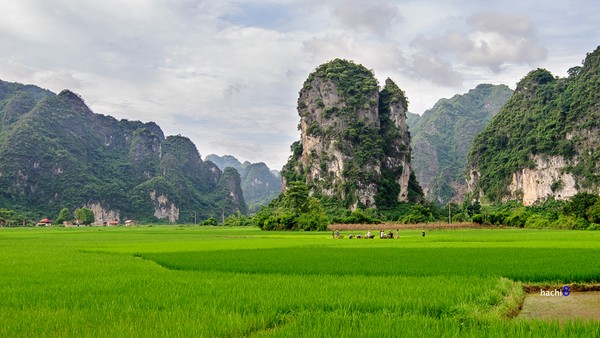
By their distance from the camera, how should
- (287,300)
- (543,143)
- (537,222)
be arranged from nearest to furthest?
(287,300) → (537,222) → (543,143)

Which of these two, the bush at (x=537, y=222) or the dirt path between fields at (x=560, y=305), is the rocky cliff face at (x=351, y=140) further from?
the dirt path between fields at (x=560, y=305)

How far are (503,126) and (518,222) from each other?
6247 centimetres

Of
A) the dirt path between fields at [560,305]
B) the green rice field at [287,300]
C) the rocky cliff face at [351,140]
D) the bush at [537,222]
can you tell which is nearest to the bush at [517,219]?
the bush at [537,222]

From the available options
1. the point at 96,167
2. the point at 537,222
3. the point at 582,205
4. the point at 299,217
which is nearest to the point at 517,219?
the point at 537,222

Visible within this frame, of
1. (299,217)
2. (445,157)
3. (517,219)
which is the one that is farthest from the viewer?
(445,157)

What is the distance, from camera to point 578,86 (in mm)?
92250

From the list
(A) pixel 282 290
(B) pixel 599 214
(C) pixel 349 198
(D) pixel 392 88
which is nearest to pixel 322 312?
(A) pixel 282 290

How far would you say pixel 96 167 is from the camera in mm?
150625

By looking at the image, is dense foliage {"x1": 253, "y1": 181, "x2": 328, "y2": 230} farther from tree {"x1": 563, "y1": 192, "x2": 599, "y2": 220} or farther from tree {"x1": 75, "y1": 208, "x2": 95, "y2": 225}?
tree {"x1": 75, "y1": 208, "x2": 95, "y2": 225}

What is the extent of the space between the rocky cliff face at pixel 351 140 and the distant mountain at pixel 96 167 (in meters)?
36.7

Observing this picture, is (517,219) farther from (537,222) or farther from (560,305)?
(560,305)

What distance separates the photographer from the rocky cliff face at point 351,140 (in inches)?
3578

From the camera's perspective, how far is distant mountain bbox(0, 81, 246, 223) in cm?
12356

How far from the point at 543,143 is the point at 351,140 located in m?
36.5
